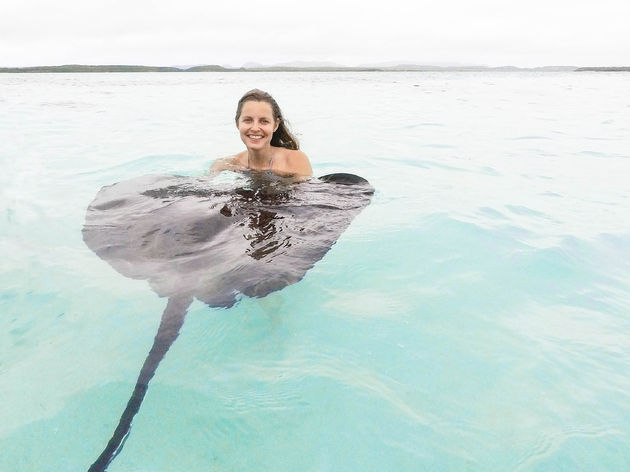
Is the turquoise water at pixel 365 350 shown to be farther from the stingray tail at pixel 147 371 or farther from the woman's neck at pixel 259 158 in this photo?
the woman's neck at pixel 259 158

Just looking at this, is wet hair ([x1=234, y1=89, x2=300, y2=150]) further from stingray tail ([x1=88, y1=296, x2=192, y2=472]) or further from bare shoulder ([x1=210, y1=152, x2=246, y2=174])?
stingray tail ([x1=88, y1=296, x2=192, y2=472])

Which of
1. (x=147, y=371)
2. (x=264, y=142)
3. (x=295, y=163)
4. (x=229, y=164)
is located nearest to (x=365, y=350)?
(x=147, y=371)

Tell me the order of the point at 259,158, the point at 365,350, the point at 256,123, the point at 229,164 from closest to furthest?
the point at 365,350, the point at 256,123, the point at 259,158, the point at 229,164

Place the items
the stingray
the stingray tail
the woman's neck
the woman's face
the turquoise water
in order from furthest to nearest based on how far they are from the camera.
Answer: the woman's neck, the woman's face, the stingray, the turquoise water, the stingray tail

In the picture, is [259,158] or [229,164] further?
[229,164]

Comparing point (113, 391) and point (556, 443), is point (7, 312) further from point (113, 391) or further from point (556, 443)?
A: point (556, 443)

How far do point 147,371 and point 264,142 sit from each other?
3.46 meters

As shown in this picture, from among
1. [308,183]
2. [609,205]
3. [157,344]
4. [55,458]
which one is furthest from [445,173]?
[55,458]

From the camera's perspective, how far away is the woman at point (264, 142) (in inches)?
190

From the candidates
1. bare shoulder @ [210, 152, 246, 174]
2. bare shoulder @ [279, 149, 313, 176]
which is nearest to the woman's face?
bare shoulder @ [279, 149, 313, 176]

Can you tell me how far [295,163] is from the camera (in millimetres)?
5324

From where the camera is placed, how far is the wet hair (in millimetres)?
4839

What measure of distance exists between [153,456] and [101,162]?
651 cm

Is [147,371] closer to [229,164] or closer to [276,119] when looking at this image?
[276,119]
